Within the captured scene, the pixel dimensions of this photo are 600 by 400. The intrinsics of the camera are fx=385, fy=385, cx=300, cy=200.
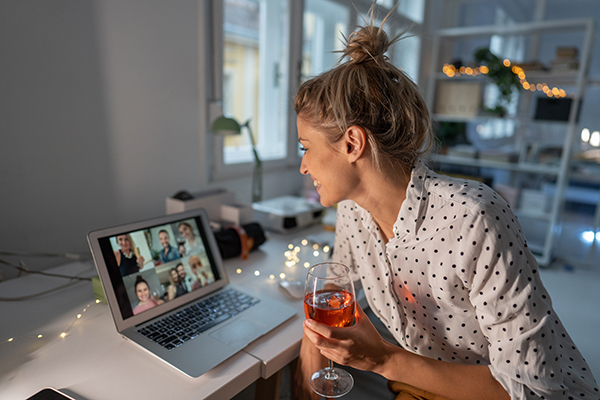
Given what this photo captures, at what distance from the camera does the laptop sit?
34.3 inches

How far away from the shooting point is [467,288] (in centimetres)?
83

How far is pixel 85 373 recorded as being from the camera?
0.78m

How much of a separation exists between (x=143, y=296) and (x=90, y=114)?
74 centimetres

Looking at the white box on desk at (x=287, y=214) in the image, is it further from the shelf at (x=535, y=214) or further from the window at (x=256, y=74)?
the shelf at (x=535, y=214)

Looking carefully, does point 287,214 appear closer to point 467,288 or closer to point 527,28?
point 467,288

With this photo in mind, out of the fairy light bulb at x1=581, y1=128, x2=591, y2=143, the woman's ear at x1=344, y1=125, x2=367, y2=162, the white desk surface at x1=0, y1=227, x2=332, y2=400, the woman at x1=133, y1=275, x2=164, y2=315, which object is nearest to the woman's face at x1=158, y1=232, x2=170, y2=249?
the woman at x1=133, y1=275, x2=164, y2=315

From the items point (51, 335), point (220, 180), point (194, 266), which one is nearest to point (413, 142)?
point (194, 266)

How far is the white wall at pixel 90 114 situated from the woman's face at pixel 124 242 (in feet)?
1.69

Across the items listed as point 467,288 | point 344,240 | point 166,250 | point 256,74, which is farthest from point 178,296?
point 256,74

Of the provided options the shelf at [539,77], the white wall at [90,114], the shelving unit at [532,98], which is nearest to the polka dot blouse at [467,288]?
the white wall at [90,114]

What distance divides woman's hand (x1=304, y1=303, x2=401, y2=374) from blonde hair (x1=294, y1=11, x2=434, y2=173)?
1.23 feet

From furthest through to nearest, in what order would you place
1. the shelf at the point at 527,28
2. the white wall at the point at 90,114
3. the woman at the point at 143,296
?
the shelf at the point at 527,28, the white wall at the point at 90,114, the woman at the point at 143,296

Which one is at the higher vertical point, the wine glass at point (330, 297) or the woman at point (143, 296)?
the wine glass at point (330, 297)

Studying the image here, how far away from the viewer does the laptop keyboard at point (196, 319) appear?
0.90 meters
